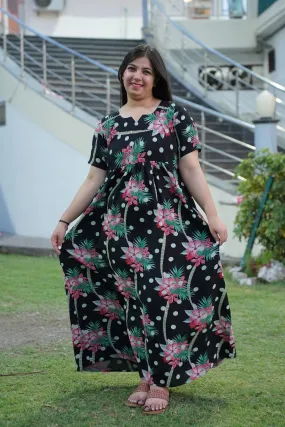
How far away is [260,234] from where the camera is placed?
8305 millimetres

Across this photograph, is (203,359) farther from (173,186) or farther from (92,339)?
(173,186)

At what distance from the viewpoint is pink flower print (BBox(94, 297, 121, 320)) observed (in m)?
4.30

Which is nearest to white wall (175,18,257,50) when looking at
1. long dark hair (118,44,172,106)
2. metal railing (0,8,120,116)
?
metal railing (0,8,120,116)

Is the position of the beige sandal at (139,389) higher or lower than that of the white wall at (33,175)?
higher

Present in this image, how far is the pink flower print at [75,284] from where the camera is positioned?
169 inches

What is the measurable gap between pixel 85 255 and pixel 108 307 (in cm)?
27

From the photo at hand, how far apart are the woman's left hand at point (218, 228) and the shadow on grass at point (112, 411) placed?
73 cm

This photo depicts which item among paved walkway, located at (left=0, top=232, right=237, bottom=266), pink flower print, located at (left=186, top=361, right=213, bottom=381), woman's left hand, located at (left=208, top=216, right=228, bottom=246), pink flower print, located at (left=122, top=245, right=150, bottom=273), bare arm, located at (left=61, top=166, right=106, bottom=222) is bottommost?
paved walkway, located at (left=0, top=232, right=237, bottom=266)

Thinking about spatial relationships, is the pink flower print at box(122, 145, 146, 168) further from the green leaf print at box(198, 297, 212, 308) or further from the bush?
the bush

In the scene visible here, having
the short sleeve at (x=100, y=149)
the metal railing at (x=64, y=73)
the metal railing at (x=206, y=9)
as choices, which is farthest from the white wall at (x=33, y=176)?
the short sleeve at (x=100, y=149)

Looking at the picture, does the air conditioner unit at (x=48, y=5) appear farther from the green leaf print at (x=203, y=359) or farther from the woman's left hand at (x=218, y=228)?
the green leaf print at (x=203, y=359)

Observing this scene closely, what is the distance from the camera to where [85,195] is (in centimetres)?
432

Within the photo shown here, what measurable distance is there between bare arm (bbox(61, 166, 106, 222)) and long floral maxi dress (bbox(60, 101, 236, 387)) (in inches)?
2.1

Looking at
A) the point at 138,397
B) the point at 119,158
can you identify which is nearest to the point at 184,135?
the point at 119,158
